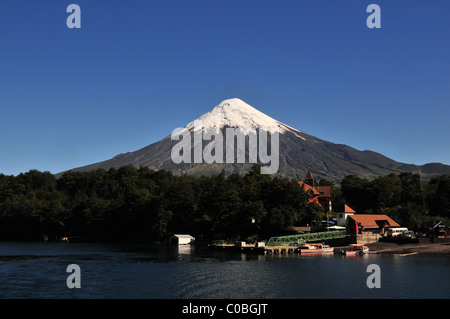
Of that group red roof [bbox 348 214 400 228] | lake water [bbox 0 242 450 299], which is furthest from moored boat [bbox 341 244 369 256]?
red roof [bbox 348 214 400 228]

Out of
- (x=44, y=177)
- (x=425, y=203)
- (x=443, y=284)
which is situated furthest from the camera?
(x=44, y=177)

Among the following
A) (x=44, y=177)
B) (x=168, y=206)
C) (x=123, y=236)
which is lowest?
(x=123, y=236)

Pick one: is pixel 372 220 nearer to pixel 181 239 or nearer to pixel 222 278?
pixel 181 239

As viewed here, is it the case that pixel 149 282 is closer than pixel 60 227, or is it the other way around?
pixel 149 282

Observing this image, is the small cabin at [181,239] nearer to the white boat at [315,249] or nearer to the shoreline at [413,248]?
the white boat at [315,249]

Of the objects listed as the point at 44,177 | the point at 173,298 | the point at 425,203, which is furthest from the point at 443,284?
the point at 44,177

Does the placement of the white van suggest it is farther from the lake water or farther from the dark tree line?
the lake water
